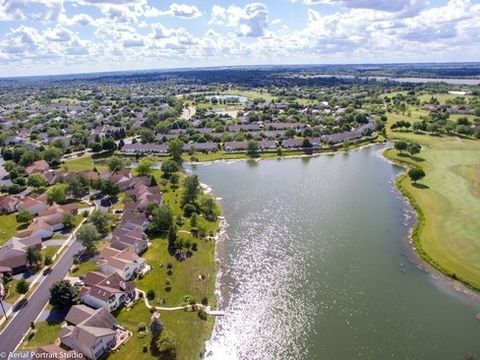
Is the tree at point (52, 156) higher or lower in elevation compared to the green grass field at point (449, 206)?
lower

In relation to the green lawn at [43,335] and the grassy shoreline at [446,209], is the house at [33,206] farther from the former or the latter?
the grassy shoreline at [446,209]

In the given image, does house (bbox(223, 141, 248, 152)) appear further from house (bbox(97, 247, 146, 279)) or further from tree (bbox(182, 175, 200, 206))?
house (bbox(97, 247, 146, 279))

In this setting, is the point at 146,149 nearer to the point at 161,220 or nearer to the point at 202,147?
the point at 202,147

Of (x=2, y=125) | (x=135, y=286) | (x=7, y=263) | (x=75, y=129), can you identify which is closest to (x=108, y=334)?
(x=135, y=286)

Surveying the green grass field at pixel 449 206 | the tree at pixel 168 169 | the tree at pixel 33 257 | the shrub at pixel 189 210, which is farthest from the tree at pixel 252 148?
the tree at pixel 33 257

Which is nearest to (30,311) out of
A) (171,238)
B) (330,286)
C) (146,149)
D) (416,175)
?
(171,238)

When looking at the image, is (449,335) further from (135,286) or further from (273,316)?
(135,286)
